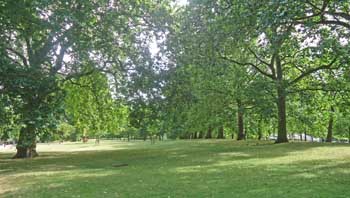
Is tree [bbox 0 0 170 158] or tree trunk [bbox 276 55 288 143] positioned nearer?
tree [bbox 0 0 170 158]

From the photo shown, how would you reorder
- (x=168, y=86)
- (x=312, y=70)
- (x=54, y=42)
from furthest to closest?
(x=312, y=70), (x=168, y=86), (x=54, y=42)

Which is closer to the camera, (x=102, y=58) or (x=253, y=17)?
(x=253, y=17)

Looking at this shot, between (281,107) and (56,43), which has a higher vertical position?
(56,43)

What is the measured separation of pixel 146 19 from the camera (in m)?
25.1

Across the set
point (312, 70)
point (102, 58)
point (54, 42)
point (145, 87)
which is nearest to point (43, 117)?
point (54, 42)

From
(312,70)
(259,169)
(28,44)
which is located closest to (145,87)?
(28,44)

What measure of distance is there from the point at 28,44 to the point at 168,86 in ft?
28.0

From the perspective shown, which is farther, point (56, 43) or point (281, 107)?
point (281, 107)

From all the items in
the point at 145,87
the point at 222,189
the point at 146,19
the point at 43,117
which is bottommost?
the point at 222,189

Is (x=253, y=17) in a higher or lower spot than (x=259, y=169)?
higher

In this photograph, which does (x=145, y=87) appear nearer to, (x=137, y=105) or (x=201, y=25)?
(x=137, y=105)

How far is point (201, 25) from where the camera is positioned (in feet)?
58.5

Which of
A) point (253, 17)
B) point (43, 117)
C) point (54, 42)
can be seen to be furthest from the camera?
point (54, 42)

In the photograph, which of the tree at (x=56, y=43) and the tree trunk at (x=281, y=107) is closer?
the tree at (x=56, y=43)
